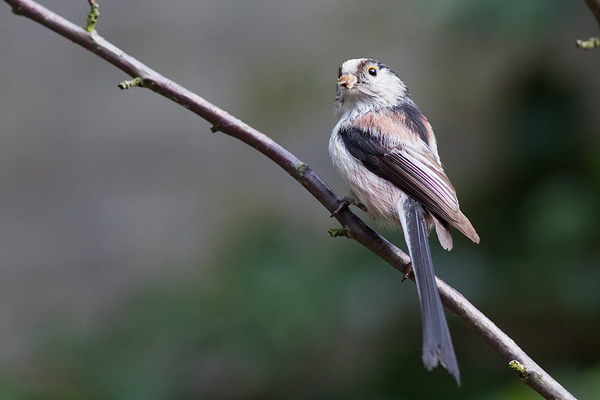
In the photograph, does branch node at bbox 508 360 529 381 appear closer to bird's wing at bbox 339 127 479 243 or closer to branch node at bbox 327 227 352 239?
bird's wing at bbox 339 127 479 243

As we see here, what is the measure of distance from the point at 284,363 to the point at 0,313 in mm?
2941

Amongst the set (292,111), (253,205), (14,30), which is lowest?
(253,205)

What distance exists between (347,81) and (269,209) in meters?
2.76

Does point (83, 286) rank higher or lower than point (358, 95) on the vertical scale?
higher

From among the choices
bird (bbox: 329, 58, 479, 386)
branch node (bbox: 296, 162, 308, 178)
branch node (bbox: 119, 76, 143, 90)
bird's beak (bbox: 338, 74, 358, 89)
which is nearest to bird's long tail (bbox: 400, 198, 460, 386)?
bird (bbox: 329, 58, 479, 386)

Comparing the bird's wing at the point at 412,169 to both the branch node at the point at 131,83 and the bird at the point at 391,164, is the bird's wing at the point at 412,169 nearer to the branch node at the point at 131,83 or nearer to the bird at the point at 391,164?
the bird at the point at 391,164

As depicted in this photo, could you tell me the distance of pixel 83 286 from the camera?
5.34 meters

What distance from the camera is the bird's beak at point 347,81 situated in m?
2.46

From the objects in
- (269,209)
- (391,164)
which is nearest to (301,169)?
(391,164)

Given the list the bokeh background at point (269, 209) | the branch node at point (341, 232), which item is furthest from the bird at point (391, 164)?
the bokeh background at point (269, 209)

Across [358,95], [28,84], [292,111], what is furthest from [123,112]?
[358,95]

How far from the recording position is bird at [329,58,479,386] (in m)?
2.15

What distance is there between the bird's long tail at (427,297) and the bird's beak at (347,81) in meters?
0.59

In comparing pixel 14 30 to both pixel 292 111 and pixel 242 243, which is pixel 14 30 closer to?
pixel 292 111
